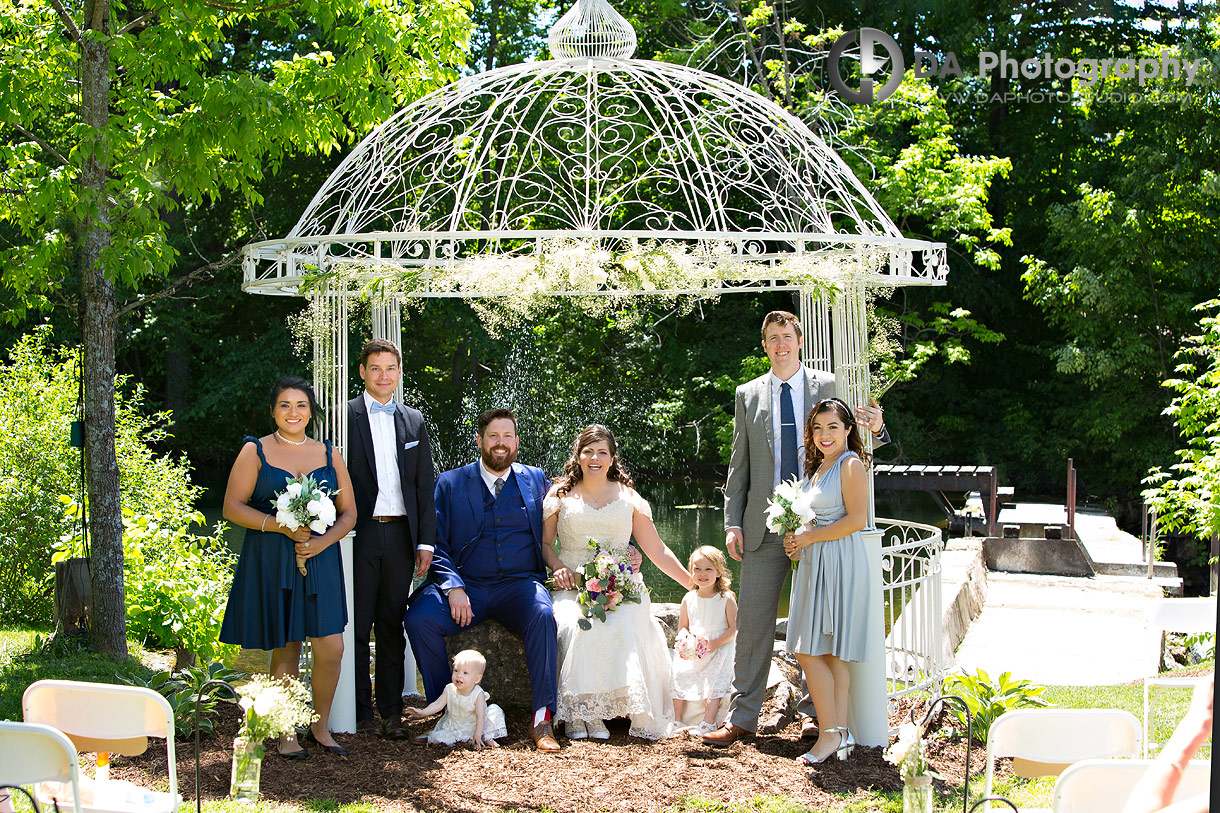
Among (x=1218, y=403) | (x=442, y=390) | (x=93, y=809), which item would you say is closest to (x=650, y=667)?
(x=93, y=809)

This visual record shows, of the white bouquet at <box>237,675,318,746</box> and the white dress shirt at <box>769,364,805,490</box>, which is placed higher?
the white dress shirt at <box>769,364,805,490</box>

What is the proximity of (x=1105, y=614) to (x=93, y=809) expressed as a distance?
880cm

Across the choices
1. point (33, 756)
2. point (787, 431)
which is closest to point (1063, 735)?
point (787, 431)

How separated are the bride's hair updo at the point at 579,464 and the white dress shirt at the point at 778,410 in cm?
78

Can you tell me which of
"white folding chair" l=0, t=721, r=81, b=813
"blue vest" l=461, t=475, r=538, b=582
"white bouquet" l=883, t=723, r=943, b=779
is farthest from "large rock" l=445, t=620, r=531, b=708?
"white folding chair" l=0, t=721, r=81, b=813

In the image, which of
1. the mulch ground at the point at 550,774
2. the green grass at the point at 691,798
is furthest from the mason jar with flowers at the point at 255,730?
the mulch ground at the point at 550,774

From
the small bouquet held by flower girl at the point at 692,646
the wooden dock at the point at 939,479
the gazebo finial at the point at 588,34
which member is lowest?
the small bouquet held by flower girl at the point at 692,646

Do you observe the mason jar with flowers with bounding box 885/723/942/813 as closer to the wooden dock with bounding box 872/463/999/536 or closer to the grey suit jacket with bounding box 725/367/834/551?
the grey suit jacket with bounding box 725/367/834/551

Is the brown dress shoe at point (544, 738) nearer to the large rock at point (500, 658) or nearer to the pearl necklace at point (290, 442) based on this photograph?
the large rock at point (500, 658)

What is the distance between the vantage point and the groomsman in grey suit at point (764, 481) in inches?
195

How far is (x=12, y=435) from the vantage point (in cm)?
800

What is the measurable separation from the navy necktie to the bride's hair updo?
2.63 feet

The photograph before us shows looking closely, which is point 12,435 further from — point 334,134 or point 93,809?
point 93,809

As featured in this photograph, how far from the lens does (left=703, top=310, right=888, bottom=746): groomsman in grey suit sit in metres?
4.95
